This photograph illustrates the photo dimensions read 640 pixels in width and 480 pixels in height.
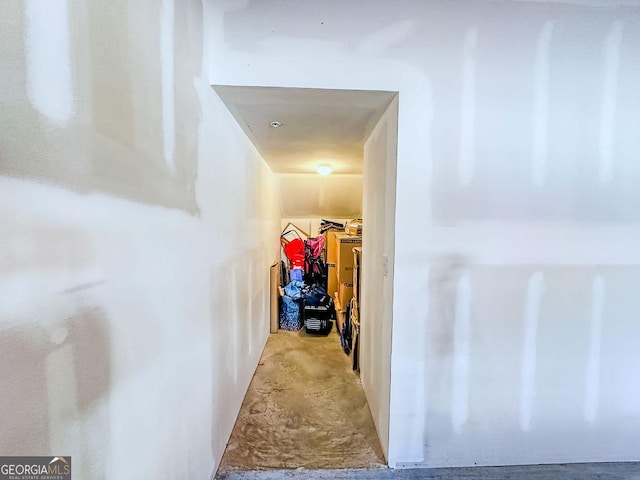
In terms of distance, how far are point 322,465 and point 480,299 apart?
4.37 feet

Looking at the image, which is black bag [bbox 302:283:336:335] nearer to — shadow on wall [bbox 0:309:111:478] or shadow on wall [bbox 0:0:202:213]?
shadow on wall [bbox 0:0:202:213]

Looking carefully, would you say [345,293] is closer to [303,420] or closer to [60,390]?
[303,420]

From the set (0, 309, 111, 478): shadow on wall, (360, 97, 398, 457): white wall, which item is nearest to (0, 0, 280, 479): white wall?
(0, 309, 111, 478): shadow on wall

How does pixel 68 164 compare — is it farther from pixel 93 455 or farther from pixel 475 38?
pixel 475 38

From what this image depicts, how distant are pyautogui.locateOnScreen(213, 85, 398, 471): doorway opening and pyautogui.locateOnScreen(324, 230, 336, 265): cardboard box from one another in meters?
1.55

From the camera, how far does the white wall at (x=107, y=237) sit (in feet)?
1.86

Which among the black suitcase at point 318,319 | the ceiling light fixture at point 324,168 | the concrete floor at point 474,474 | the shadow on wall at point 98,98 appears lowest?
the concrete floor at point 474,474

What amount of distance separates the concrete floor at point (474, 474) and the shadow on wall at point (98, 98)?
1.59 m

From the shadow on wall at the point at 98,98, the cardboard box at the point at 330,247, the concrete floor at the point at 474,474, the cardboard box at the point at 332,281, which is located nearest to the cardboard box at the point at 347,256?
the cardboard box at the point at 332,281

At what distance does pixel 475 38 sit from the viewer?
1.61m

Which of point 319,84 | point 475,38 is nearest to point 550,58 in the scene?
point 475,38

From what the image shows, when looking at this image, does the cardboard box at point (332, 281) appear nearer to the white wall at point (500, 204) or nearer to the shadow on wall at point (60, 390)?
the white wall at point (500, 204)

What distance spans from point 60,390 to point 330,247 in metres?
4.03

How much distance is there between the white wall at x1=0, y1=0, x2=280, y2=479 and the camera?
0.57 metres
